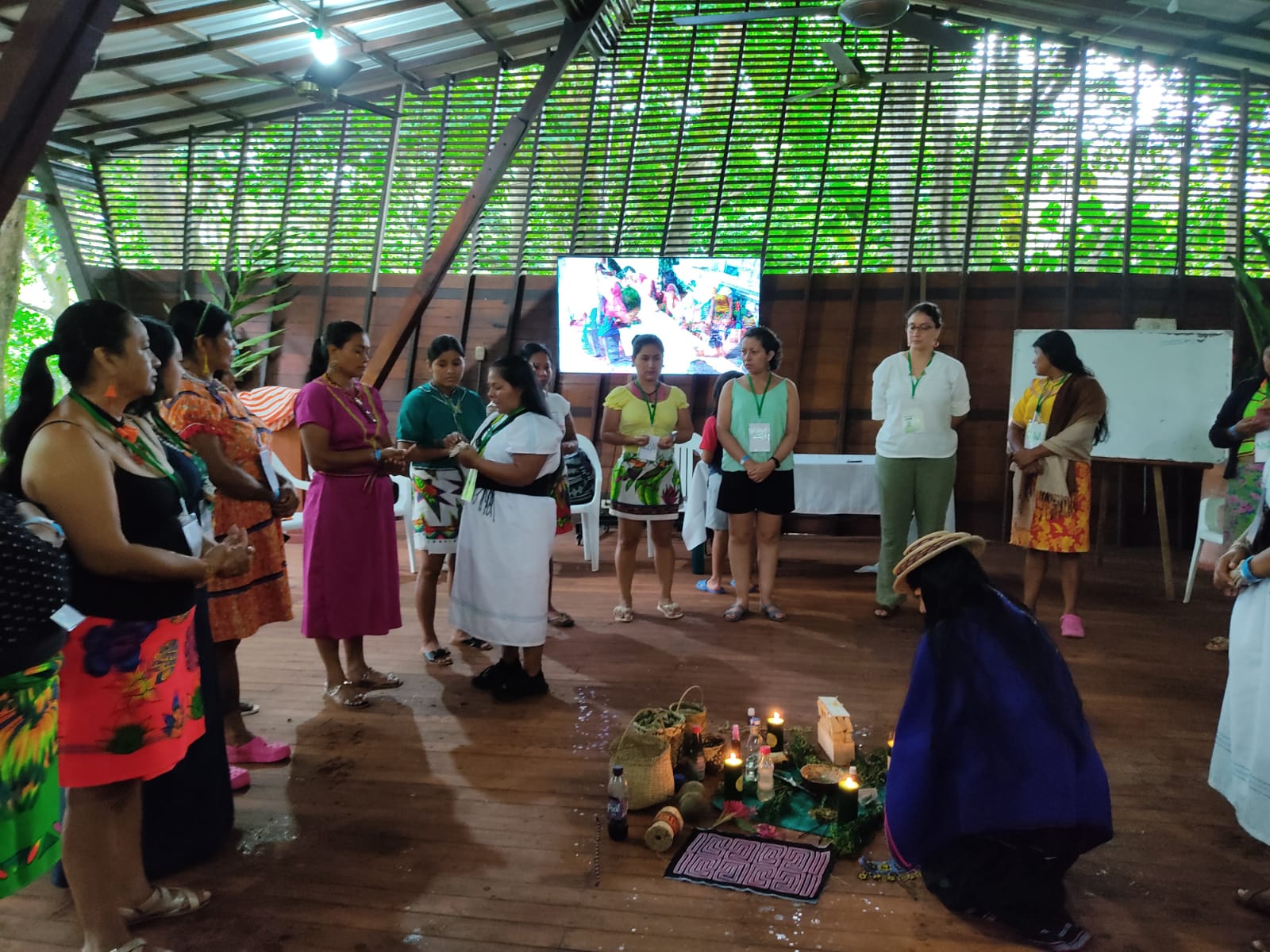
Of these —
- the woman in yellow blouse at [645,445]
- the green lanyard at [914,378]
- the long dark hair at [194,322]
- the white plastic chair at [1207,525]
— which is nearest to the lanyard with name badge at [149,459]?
the long dark hair at [194,322]

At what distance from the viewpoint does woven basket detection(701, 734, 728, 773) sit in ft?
8.49

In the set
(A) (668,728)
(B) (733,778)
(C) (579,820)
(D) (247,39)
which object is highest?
(D) (247,39)

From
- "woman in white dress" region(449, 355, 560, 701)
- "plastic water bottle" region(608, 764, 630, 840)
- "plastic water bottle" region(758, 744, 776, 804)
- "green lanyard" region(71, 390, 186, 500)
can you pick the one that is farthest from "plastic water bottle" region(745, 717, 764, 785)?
"green lanyard" region(71, 390, 186, 500)

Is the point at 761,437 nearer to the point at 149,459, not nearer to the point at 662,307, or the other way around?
the point at 149,459

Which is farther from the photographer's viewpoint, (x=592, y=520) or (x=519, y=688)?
(x=592, y=520)

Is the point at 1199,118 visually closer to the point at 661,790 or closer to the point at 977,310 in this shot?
the point at 977,310

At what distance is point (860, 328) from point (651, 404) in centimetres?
359

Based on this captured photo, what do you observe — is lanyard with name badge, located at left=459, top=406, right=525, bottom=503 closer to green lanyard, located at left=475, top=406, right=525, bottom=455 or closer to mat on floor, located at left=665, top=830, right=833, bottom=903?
green lanyard, located at left=475, top=406, right=525, bottom=455

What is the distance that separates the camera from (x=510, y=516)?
9.96 feet

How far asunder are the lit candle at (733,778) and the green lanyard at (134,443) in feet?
5.32

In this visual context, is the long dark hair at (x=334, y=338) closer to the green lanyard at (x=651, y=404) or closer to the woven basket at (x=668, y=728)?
the green lanyard at (x=651, y=404)

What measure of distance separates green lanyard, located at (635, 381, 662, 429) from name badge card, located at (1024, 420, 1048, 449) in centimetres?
185

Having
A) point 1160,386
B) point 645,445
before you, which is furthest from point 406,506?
point 1160,386

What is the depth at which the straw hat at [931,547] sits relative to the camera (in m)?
1.80
